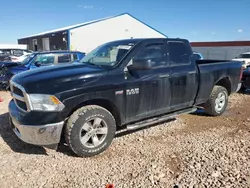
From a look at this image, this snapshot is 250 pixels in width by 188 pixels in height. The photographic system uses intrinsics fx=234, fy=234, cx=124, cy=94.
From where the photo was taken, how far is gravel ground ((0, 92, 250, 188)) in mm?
3141

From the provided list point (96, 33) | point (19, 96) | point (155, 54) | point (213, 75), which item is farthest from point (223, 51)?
point (19, 96)

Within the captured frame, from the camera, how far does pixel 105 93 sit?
3.77 m

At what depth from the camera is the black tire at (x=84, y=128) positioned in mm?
3555

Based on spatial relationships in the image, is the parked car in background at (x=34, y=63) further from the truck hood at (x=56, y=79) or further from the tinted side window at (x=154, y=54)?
the tinted side window at (x=154, y=54)

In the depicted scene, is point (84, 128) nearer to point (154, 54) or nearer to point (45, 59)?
point (154, 54)

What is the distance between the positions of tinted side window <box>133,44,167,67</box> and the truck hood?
0.85 m

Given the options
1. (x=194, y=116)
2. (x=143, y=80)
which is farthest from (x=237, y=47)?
(x=143, y=80)

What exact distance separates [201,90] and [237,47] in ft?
99.7

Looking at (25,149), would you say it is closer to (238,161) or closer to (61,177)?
(61,177)

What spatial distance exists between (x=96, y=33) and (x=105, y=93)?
2746cm

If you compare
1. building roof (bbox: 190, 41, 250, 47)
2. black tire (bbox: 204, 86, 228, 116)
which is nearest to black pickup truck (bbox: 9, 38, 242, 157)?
black tire (bbox: 204, 86, 228, 116)

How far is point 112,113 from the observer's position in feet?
13.4

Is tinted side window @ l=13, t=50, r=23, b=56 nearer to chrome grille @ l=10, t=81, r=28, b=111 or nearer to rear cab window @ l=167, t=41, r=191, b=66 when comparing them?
chrome grille @ l=10, t=81, r=28, b=111

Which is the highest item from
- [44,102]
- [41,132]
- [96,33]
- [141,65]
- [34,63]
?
[96,33]
